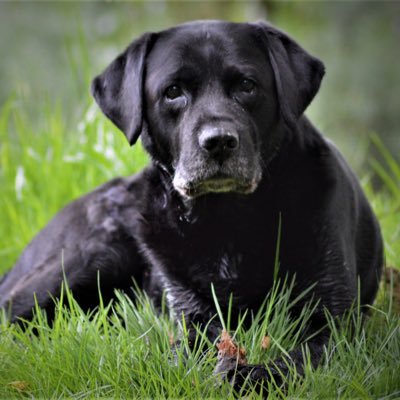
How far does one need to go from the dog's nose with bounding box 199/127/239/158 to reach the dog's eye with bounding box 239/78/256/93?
0.30 metres

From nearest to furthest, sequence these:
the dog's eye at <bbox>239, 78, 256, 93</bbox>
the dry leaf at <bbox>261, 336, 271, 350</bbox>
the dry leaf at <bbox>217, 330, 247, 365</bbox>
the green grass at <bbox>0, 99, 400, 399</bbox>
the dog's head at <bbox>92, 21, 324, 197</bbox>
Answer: the green grass at <bbox>0, 99, 400, 399</bbox> → the dry leaf at <bbox>217, 330, 247, 365</bbox> → the dry leaf at <bbox>261, 336, 271, 350</bbox> → the dog's head at <bbox>92, 21, 324, 197</bbox> → the dog's eye at <bbox>239, 78, 256, 93</bbox>

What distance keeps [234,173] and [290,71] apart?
57 cm

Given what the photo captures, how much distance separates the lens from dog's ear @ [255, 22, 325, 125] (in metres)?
3.44

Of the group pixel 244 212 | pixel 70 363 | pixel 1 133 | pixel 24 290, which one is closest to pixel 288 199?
pixel 244 212

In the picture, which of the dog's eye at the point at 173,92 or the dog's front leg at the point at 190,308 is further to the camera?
the dog's front leg at the point at 190,308

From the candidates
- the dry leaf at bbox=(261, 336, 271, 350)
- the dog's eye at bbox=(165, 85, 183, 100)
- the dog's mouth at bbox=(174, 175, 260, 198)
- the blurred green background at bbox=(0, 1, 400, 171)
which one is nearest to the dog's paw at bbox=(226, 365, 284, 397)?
the dry leaf at bbox=(261, 336, 271, 350)

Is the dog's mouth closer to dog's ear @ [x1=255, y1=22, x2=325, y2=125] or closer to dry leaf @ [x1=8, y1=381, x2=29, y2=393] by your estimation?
dog's ear @ [x1=255, y1=22, x2=325, y2=125]

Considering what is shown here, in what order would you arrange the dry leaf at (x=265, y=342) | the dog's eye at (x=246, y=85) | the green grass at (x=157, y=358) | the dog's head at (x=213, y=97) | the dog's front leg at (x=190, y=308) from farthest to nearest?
the dog's front leg at (x=190, y=308)
the dog's eye at (x=246, y=85)
the dog's head at (x=213, y=97)
the dry leaf at (x=265, y=342)
the green grass at (x=157, y=358)

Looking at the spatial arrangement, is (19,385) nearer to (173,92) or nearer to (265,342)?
(265,342)

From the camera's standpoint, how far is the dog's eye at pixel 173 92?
345cm

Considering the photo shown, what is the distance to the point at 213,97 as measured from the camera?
3.34 metres

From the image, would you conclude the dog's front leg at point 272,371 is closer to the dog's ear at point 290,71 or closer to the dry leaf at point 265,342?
the dry leaf at point 265,342

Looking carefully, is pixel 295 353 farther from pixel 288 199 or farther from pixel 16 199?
pixel 16 199

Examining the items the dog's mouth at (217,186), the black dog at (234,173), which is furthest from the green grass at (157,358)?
the dog's mouth at (217,186)
